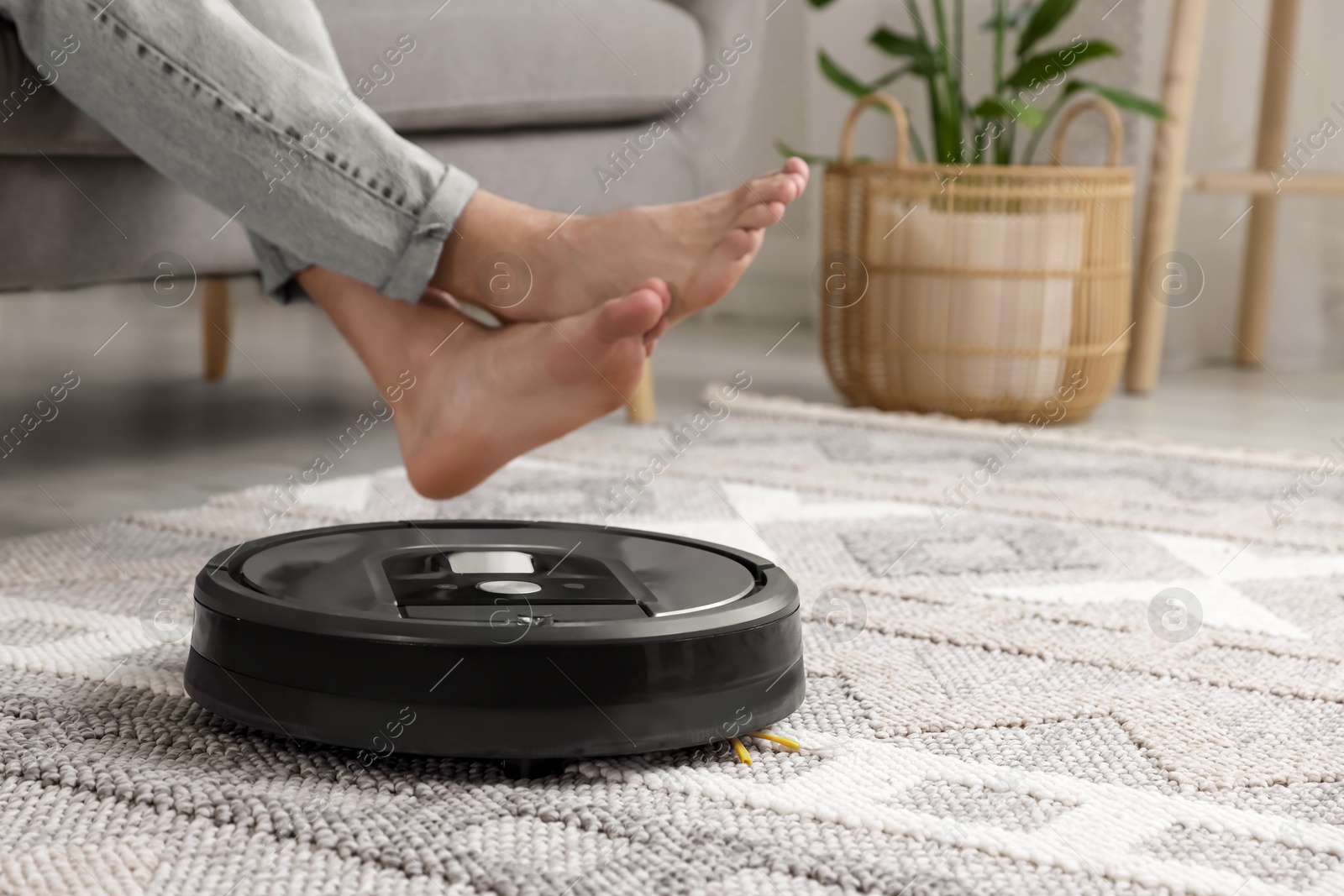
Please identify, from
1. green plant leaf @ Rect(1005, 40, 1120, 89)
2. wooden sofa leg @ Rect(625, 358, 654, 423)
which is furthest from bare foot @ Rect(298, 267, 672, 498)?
green plant leaf @ Rect(1005, 40, 1120, 89)

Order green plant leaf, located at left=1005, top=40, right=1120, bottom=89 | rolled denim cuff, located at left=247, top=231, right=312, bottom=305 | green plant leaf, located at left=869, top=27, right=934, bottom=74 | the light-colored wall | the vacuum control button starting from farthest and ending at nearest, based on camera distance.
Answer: the light-colored wall → green plant leaf, located at left=869, top=27, right=934, bottom=74 → green plant leaf, located at left=1005, top=40, right=1120, bottom=89 → rolled denim cuff, located at left=247, top=231, right=312, bottom=305 → the vacuum control button

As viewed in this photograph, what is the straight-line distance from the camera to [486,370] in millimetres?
850

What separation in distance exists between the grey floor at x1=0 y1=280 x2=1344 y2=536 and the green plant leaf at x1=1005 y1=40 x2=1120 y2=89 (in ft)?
1.57

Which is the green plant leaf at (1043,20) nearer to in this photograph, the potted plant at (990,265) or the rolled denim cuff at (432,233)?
the potted plant at (990,265)

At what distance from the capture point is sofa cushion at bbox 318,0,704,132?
1.20 meters

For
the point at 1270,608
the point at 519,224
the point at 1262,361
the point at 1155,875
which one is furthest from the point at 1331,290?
the point at 1155,875

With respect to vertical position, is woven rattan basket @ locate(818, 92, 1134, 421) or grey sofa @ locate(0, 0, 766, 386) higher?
grey sofa @ locate(0, 0, 766, 386)

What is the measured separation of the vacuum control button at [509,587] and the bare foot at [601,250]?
0.26m

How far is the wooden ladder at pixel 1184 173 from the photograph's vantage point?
202 centimetres

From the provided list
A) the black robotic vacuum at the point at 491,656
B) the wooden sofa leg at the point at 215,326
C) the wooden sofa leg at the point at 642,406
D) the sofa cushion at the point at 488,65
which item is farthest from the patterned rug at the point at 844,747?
the wooden sofa leg at the point at 215,326

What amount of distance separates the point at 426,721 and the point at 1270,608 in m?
0.61

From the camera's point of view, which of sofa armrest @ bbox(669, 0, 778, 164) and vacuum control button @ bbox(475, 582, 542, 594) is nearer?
vacuum control button @ bbox(475, 582, 542, 594)

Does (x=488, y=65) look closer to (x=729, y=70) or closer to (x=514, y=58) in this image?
(x=514, y=58)

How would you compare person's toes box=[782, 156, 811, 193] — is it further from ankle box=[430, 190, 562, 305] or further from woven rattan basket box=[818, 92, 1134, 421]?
woven rattan basket box=[818, 92, 1134, 421]
